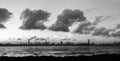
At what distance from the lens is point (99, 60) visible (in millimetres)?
48594

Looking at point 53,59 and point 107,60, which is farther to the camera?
point 53,59

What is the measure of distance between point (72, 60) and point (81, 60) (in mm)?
2437

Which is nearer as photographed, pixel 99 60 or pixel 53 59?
pixel 99 60

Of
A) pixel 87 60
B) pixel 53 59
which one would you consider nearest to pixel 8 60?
pixel 53 59

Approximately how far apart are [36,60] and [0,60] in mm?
10223

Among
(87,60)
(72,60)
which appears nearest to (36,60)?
(72,60)

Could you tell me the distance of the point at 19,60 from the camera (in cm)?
4988

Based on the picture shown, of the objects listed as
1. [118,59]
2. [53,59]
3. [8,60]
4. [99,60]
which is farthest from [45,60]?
[118,59]

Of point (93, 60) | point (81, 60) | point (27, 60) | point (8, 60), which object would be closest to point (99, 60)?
point (93, 60)

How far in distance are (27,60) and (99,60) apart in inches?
752

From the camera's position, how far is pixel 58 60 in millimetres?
51062

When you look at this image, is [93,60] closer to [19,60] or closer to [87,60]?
[87,60]

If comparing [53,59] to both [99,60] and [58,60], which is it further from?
[99,60]

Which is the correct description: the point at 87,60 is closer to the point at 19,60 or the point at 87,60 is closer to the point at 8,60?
the point at 19,60
